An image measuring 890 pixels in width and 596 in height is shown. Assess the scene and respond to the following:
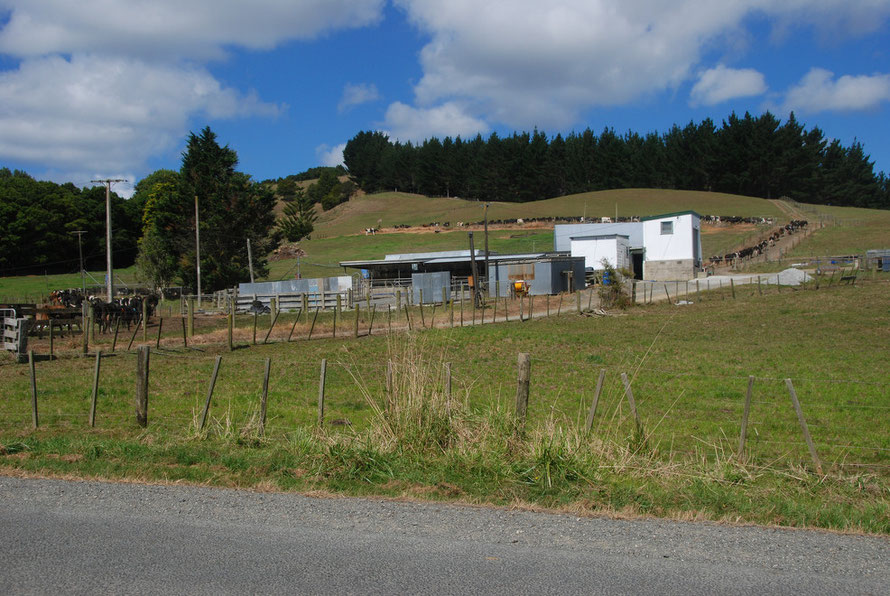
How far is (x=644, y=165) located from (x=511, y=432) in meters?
128

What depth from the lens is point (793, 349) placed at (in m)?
19.9

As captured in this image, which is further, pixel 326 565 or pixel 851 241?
pixel 851 241

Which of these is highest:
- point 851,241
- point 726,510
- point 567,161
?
point 567,161

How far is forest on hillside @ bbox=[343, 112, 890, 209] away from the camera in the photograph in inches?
4456

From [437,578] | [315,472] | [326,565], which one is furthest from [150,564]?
[315,472]

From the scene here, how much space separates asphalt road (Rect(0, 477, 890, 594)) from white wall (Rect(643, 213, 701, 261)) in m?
52.3

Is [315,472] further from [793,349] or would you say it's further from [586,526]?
[793,349]

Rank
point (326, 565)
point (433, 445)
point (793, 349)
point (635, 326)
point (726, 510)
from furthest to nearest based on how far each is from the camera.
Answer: point (635, 326) → point (793, 349) → point (433, 445) → point (726, 510) → point (326, 565)

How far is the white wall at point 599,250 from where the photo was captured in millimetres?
54562

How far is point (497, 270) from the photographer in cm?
4806

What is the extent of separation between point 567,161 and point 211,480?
133 m

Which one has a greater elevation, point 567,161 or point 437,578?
point 567,161

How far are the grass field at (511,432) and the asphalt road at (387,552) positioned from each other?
65 cm

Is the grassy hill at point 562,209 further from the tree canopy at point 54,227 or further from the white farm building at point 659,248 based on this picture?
the white farm building at point 659,248
